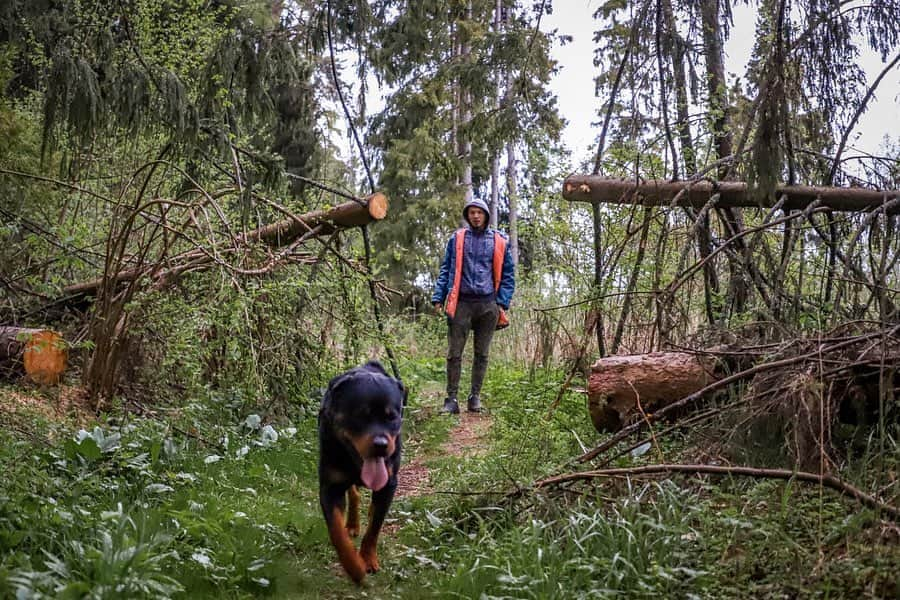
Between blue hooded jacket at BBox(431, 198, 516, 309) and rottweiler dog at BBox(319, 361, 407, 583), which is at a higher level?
blue hooded jacket at BBox(431, 198, 516, 309)

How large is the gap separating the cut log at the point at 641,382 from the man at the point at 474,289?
293 centimetres

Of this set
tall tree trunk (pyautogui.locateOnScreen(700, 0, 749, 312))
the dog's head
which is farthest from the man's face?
the dog's head

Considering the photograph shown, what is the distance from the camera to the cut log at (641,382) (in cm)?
645

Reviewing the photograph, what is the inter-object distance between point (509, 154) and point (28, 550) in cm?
2185

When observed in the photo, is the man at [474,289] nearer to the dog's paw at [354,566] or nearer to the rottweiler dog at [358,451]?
the rottweiler dog at [358,451]

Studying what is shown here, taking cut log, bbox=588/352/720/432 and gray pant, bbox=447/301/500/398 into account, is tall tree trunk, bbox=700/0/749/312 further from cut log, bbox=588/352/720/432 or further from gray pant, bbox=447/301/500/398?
gray pant, bbox=447/301/500/398

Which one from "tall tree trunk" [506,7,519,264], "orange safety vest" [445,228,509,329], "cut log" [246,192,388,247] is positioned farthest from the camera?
"tall tree trunk" [506,7,519,264]

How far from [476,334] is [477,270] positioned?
2.82 feet

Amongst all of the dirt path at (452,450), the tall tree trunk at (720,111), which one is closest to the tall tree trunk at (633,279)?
the tall tree trunk at (720,111)

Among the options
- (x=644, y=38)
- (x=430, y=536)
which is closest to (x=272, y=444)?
(x=430, y=536)

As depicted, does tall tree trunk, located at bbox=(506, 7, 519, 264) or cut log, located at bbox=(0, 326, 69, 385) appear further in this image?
tall tree trunk, located at bbox=(506, 7, 519, 264)

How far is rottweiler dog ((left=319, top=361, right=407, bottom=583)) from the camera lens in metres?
4.24

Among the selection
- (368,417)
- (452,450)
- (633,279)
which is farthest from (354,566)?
(633,279)

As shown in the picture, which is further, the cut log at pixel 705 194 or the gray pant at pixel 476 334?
the gray pant at pixel 476 334
